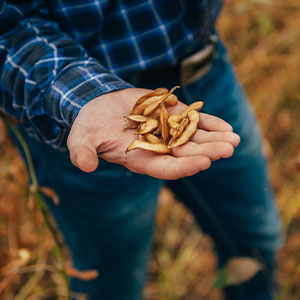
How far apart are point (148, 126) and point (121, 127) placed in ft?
0.15

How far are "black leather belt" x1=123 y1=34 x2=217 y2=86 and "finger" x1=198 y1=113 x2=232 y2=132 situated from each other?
0.22 meters

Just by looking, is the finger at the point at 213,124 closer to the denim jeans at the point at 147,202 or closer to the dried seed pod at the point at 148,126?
the dried seed pod at the point at 148,126

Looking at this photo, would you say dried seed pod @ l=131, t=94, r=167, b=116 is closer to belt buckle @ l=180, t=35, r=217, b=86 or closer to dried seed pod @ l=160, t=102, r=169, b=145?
dried seed pod @ l=160, t=102, r=169, b=145

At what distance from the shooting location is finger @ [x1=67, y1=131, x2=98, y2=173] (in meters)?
0.44

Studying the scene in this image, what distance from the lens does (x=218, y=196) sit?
2.95 ft

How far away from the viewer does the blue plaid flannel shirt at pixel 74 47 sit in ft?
1.83

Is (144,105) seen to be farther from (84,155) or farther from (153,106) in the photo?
(84,155)

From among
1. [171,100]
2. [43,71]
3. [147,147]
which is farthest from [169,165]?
[43,71]

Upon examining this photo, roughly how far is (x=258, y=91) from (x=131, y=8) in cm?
98

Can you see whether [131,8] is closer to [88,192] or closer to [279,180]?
A: [88,192]

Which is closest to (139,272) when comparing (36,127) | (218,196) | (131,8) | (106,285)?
(106,285)

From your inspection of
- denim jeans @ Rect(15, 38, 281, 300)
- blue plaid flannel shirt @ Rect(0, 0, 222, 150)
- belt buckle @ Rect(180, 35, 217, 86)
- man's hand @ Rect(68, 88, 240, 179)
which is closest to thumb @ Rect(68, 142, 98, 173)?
man's hand @ Rect(68, 88, 240, 179)

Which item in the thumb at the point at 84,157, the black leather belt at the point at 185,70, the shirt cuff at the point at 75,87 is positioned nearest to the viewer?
the thumb at the point at 84,157

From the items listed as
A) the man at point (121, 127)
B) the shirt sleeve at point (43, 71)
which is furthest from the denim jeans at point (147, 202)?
the shirt sleeve at point (43, 71)
